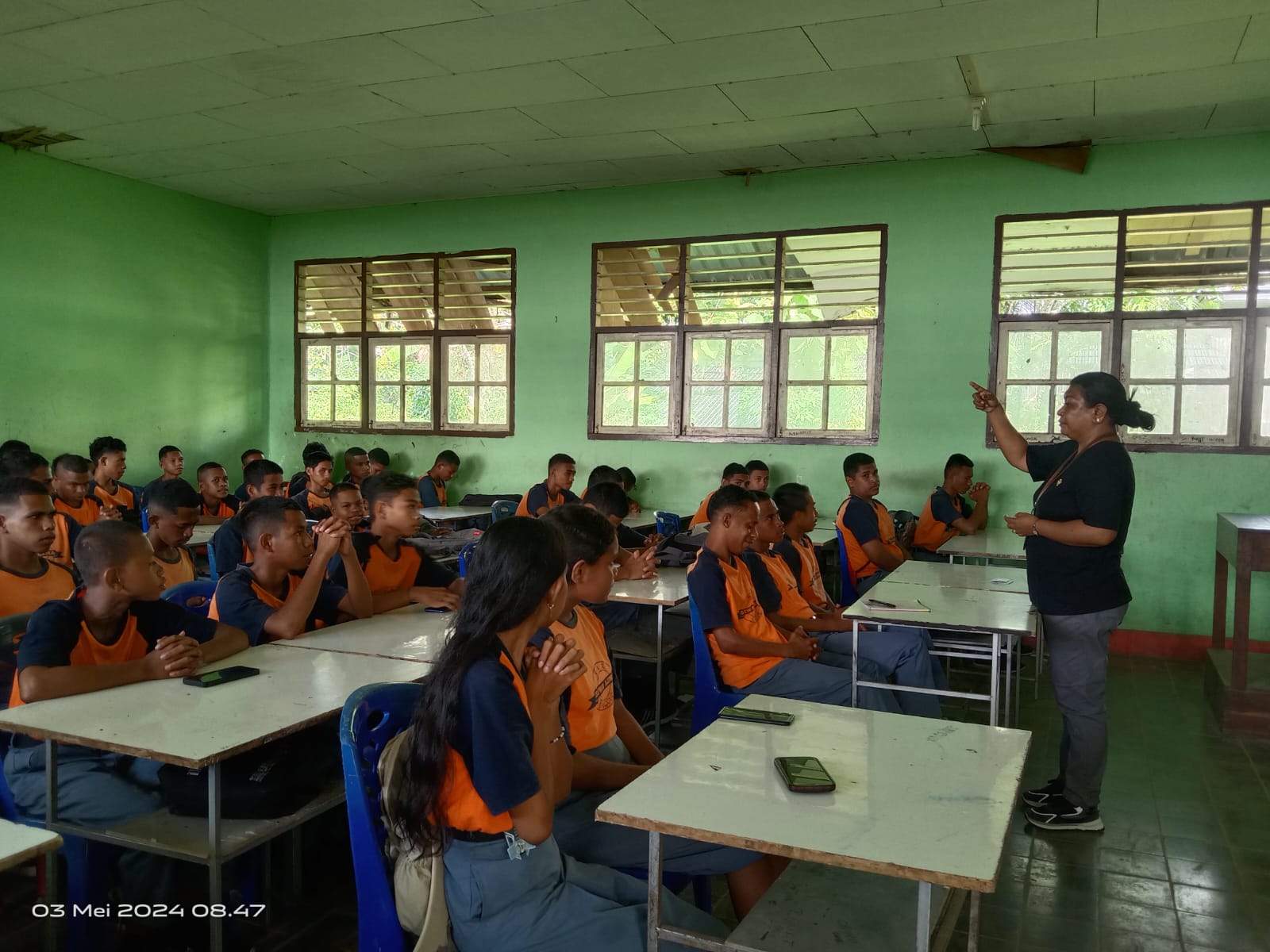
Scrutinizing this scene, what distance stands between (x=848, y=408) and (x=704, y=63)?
2.85 meters

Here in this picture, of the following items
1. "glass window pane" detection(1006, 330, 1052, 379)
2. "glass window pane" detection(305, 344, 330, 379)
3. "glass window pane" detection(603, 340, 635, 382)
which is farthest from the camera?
"glass window pane" detection(305, 344, 330, 379)

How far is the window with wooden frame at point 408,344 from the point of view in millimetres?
8016

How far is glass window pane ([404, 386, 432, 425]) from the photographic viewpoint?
27.0 feet

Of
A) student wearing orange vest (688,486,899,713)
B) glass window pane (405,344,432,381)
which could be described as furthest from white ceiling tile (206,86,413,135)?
student wearing orange vest (688,486,899,713)

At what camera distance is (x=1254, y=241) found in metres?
5.83

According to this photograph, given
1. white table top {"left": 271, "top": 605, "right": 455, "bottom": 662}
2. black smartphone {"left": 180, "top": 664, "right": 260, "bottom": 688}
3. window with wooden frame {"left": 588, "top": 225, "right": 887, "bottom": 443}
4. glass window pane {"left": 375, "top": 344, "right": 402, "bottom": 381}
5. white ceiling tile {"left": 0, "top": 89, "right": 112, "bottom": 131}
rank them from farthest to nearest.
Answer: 1. glass window pane {"left": 375, "top": 344, "right": 402, "bottom": 381}
2. window with wooden frame {"left": 588, "top": 225, "right": 887, "bottom": 443}
3. white ceiling tile {"left": 0, "top": 89, "right": 112, "bottom": 131}
4. white table top {"left": 271, "top": 605, "right": 455, "bottom": 662}
5. black smartphone {"left": 180, "top": 664, "right": 260, "bottom": 688}

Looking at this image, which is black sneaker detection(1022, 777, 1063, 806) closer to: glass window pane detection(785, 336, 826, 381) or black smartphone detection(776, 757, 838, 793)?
black smartphone detection(776, 757, 838, 793)

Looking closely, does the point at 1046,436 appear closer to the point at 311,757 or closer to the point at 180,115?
the point at 311,757

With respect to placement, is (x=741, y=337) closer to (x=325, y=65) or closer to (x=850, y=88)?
(x=850, y=88)

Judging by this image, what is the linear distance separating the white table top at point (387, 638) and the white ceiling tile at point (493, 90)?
10.4 ft

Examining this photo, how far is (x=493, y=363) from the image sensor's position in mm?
8031

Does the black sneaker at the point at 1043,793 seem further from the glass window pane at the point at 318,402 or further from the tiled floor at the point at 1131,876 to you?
the glass window pane at the point at 318,402

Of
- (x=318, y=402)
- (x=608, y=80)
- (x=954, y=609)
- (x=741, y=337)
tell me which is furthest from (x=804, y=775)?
(x=318, y=402)

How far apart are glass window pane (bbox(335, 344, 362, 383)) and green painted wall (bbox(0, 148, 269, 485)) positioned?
0.80 m
